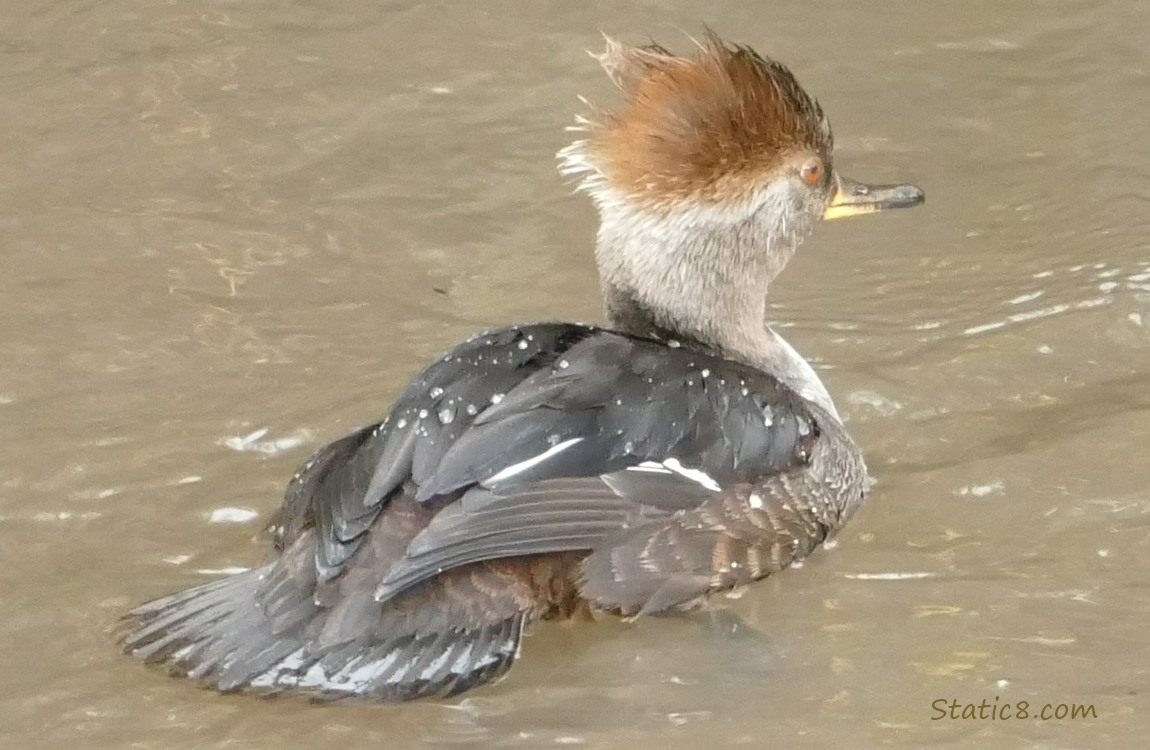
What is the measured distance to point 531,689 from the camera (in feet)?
14.6

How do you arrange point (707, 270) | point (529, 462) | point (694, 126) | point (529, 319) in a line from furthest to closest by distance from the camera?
point (529, 319) < point (707, 270) < point (694, 126) < point (529, 462)

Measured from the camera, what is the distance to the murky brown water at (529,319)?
14.3 ft

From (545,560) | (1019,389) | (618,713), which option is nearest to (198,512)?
(545,560)

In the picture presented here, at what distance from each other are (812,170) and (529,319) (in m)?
1.40

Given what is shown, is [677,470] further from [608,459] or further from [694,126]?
[694,126]

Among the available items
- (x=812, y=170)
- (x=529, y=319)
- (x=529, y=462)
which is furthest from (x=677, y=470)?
(x=529, y=319)

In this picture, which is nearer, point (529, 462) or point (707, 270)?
point (529, 462)

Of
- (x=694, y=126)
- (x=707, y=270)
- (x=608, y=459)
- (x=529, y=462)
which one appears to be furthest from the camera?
(x=707, y=270)

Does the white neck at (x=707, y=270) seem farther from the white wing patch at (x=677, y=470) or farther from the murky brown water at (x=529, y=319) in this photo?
the white wing patch at (x=677, y=470)

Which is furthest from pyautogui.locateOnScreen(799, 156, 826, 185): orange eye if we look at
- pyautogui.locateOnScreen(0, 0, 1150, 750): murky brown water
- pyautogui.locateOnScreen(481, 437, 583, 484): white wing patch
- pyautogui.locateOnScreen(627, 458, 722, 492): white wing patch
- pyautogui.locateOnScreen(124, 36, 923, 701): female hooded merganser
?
pyautogui.locateOnScreen(481, 437, 583, 484): white wing patch

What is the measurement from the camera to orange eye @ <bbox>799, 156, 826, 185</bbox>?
17.9 feet

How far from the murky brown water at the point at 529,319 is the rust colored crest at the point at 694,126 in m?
1.13

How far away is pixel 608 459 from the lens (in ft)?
15.1

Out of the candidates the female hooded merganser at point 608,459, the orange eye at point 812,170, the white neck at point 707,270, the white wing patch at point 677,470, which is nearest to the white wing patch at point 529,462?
the female hooded merganser at point 608,459
